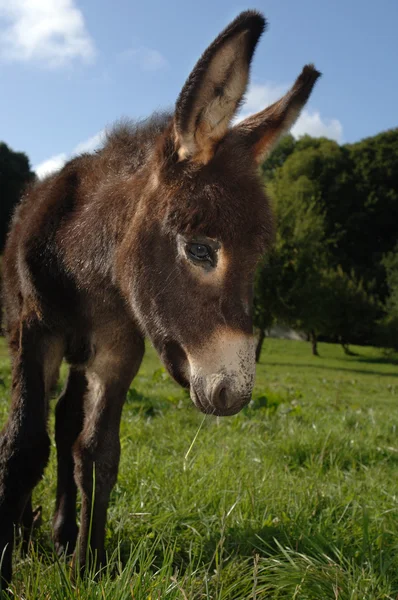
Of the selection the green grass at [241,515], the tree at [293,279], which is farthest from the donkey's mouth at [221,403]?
the tree at [293,279]

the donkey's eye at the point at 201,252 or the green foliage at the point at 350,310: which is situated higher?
the green foliage at the point at 350,310

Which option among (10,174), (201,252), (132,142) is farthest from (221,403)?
(10,174)

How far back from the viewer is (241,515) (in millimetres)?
3402

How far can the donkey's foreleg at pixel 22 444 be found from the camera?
2713mm

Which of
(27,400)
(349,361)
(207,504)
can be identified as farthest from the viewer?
(349,361)

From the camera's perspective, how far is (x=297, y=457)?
513cm

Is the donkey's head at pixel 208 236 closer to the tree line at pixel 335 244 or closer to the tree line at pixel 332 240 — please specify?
the tree line at pixel 332 240

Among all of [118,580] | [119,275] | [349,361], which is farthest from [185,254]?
[349,361]

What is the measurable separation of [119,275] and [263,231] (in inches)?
30.3

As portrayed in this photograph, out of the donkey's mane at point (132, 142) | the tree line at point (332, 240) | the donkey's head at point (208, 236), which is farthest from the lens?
the tree line at point (332, 240)

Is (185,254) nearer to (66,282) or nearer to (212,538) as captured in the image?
(66,282)

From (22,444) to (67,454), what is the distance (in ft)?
3.17

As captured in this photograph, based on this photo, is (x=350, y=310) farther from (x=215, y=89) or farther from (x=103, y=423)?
(x=215, y=89)

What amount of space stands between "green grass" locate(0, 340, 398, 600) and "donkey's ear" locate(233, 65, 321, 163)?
1765mm
